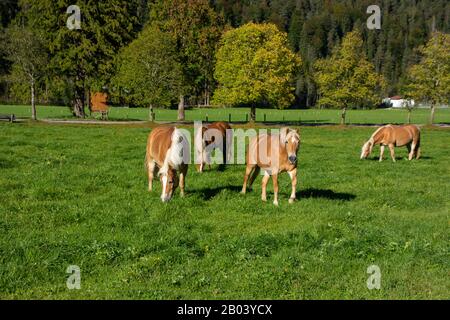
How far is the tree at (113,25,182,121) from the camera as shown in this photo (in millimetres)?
48031

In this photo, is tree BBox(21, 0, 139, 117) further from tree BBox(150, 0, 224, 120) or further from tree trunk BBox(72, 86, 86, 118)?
tree BBox(150, 0, 224, 120)

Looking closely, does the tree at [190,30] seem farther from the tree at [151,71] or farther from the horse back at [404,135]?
the horse back at [404,135]

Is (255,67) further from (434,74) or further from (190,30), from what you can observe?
(434,74)

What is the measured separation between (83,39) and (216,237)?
50493mm

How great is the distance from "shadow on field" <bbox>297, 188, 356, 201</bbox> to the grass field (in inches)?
3.4

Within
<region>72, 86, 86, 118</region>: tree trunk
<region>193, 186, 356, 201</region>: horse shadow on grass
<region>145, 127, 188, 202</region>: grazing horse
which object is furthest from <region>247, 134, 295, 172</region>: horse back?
<region>72, 86, 86, 118</region>: tree trunk

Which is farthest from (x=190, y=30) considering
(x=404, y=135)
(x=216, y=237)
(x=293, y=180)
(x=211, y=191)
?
(x=216, y=237)

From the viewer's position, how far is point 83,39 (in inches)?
2140

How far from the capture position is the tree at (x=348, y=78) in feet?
181

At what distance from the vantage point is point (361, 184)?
16578mm

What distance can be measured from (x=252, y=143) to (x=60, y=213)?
5834mm

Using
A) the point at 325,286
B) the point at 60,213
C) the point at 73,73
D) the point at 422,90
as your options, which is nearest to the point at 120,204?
the point at 60,213

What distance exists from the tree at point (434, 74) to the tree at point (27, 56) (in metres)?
45.3

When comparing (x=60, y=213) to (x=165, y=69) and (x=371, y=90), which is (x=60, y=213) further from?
(x=371, y=90)
